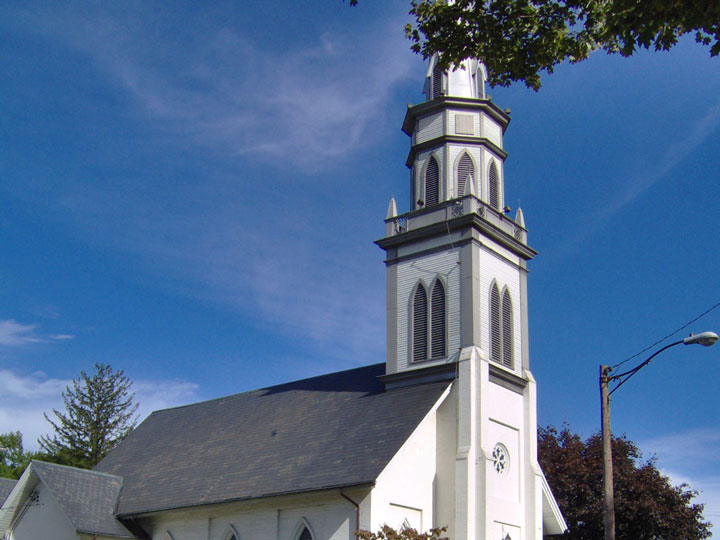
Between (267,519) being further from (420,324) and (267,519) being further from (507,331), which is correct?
(507,331)

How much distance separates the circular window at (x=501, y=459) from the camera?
102 ft

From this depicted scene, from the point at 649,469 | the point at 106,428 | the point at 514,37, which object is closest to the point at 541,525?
the point at 649,469

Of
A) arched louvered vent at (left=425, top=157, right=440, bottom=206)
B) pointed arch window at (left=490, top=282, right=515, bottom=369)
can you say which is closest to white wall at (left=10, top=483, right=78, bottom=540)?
pointed arch window at (left=490, top=282, right=515, bottom=369)

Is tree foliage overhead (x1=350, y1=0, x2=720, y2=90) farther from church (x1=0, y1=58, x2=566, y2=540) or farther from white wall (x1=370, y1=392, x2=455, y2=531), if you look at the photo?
white wall (x1=370, y1=392, x2=455, y2=531)

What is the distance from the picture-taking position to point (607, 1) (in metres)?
13.5

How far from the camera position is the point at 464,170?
35.8 meters

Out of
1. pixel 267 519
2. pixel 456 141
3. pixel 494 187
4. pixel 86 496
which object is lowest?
pixel 267 519

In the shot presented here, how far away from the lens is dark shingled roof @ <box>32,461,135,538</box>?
111 feet

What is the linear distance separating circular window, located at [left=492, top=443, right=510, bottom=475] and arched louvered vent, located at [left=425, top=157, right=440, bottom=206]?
1049 cm

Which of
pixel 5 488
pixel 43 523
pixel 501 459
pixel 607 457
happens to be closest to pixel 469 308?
pixel 501 459

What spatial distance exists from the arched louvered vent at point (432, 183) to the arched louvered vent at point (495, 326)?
479 cm

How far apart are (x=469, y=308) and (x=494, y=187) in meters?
6.85

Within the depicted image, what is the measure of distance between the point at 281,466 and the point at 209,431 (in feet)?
28.2

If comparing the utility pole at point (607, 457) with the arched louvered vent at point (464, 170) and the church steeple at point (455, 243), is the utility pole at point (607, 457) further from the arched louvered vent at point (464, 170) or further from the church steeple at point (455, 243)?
the arched louvered vent at point (464, 170)
